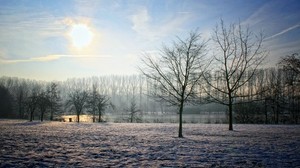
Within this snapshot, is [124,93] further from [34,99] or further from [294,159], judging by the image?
[294,159]

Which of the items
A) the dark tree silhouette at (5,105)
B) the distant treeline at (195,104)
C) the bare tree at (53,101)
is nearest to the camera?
the distant treeline at (195,104)

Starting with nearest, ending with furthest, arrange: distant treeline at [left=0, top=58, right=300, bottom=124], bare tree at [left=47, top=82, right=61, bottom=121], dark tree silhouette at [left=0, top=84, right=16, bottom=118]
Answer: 1. distant treeline at [left=0, top=58, right=300, bottom=124]
2. bare tree at [left=47, top=82, right=61, bottom=121]
3. dark tree silhouette at [left=0, top=84, right=16, bottom=118]

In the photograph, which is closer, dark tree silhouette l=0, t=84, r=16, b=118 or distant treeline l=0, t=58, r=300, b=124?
distant treeline l=0, t=58, r=300, b=124

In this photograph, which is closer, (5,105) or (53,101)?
(53,101)

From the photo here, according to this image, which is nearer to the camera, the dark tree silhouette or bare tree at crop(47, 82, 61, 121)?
bare tree at crop(47, 82, 61, 121)

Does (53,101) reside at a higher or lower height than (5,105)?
higher

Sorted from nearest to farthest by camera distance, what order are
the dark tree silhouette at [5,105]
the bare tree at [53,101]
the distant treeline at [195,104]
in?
the distant treeline at [195,104], the bare tree at [53,101], the dark tree silhouette at [5,105]

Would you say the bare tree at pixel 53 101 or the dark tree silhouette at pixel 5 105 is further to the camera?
the dark tree silhouette at pixel 5 105

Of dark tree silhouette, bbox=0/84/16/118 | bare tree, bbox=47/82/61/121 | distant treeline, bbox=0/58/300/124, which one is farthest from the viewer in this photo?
dark tree silhouette, bbox=0/84/16/118

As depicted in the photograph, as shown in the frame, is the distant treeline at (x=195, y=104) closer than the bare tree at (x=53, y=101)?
Yes

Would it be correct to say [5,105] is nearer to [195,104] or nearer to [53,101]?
[53,101]

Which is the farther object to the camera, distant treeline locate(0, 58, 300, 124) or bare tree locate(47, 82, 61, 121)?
bare tree locate(47, 82, 61, 121)

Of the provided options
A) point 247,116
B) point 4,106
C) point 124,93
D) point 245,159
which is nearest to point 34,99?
point 4,106

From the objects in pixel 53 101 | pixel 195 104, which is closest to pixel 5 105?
pixel 53 101
